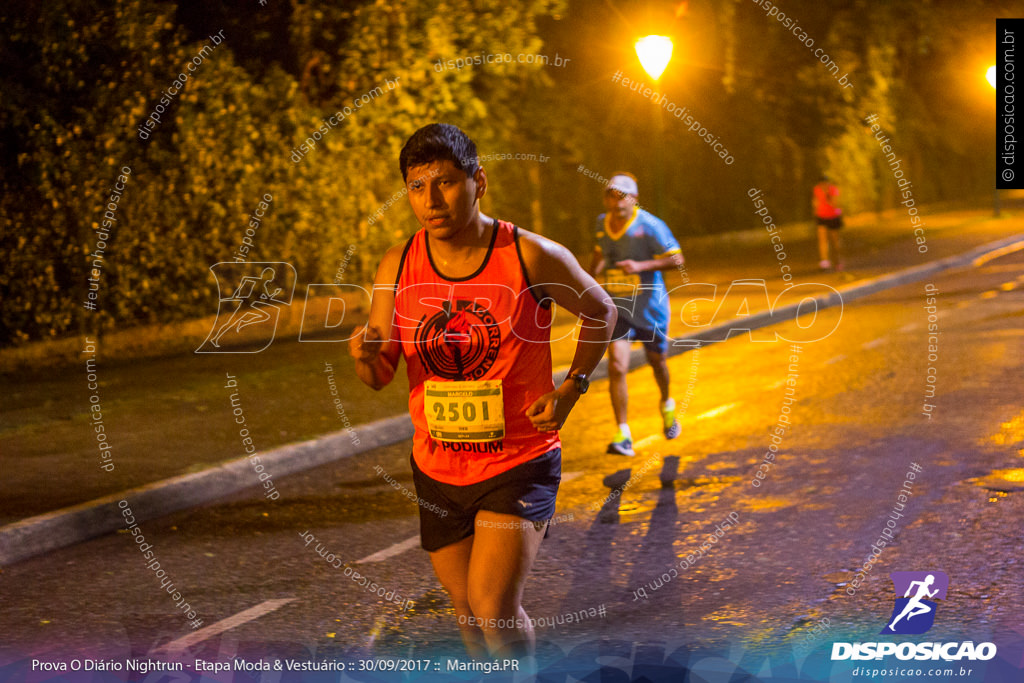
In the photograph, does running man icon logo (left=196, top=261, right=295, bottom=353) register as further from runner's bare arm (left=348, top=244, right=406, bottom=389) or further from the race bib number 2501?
the race bib number 2501

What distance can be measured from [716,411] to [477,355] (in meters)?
6.22

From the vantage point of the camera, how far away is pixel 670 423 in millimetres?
8312

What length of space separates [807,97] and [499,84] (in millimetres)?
14370

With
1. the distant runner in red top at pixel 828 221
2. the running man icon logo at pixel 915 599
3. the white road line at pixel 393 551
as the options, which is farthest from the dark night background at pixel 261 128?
the running man icon logo at pixel 915 599

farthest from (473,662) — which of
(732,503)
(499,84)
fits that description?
(499,84)

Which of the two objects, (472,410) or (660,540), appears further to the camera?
(660,540)

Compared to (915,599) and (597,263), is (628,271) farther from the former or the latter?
(915,599)

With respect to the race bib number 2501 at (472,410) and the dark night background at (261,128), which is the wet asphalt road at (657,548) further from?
the dark night background at (261,128)

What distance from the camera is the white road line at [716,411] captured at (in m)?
9.30

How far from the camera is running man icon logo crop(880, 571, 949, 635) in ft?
15.2

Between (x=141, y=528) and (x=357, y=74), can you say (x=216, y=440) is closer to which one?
(x=141, y=528)

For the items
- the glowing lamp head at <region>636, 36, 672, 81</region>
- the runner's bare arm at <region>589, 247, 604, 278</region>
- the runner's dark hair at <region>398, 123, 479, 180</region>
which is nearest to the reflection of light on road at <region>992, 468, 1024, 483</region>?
the runner's bare arm at <region>589, 247, 604, 278</region>

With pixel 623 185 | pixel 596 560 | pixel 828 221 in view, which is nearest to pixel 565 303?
pixel 596 560

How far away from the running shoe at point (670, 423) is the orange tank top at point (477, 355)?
15.6ft
